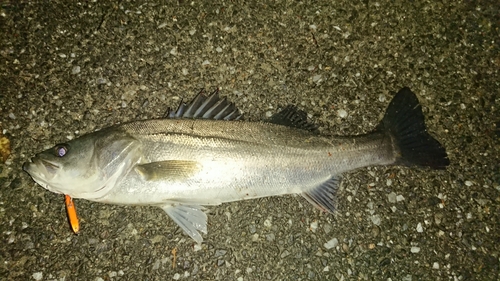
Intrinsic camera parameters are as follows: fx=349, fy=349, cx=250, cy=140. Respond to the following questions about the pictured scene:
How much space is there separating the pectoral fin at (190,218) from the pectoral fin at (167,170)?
268mm

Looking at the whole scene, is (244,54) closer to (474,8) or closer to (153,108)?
(153,108)

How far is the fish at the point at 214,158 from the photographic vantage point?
254 cm

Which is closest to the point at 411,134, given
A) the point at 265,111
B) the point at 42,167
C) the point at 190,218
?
the point at 265,111

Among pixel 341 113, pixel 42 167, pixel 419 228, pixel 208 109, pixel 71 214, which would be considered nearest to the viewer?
pixel 42 167

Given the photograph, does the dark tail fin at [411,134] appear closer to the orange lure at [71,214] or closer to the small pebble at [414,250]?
the small pebble at [414,250]

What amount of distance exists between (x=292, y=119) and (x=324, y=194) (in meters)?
0.67

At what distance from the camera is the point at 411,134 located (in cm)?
293

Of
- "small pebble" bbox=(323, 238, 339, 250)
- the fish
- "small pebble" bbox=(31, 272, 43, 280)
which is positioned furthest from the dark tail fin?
"small pebble" bbox=(31, 272, 43, 280)

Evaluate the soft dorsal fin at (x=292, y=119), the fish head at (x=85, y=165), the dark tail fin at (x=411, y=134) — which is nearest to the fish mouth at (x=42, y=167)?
the fish head at (x=85, y=165)

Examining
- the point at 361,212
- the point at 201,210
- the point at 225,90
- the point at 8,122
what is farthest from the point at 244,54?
the point at 8,122

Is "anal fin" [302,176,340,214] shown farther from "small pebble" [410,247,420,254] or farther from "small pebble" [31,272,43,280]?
Answer: "small pebble" [31,272,43,280]

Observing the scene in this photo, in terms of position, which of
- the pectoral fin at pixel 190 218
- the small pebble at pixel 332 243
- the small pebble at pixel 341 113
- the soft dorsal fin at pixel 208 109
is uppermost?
the soft dorsal fin at pixel 208 109

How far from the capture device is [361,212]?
304 cm

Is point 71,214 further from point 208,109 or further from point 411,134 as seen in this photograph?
point 411,134
